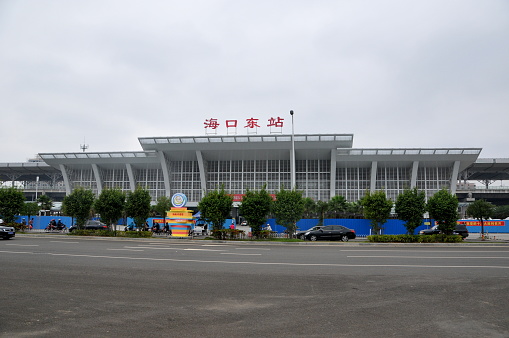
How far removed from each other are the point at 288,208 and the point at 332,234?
12.9 ft

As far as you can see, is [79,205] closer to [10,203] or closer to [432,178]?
[10,203]

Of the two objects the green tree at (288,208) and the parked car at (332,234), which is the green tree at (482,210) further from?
the green tree at (288,208)

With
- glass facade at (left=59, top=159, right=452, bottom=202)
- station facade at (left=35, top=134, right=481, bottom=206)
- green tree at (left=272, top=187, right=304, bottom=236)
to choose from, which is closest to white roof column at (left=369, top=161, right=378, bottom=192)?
station facade at (left=35, top=134, right=481, bottom=206)

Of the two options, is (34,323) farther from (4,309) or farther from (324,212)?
(324,212)

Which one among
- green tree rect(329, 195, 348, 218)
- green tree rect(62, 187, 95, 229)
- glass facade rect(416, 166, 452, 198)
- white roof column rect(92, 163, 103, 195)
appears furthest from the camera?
white roof column rect(92, 163, 103, 195)

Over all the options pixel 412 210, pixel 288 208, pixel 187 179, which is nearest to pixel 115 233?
pixel 288 208

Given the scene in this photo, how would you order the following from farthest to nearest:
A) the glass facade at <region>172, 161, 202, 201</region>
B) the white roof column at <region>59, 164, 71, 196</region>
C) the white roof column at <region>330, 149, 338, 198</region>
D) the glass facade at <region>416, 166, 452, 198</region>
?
the white roof column at <region>59, 164, 71, 196</region>, the glass facade at <region>172, 161, 202, 201</region>, the glass facade at <region>416, 166, 452, 198</region>, the white roof column at <region>330, 149, 338, 198</region>

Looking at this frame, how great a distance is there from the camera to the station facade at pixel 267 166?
54938mm

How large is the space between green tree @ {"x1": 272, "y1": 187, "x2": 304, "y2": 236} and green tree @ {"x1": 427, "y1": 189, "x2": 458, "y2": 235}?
33.7ft

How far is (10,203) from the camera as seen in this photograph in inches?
1318

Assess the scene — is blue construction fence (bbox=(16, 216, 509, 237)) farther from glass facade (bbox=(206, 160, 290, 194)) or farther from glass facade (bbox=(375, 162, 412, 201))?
glass facade (bbox=(206, 160, 290, 194))

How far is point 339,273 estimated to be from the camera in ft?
36.3

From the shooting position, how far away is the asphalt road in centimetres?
573

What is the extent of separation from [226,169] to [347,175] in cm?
2029
